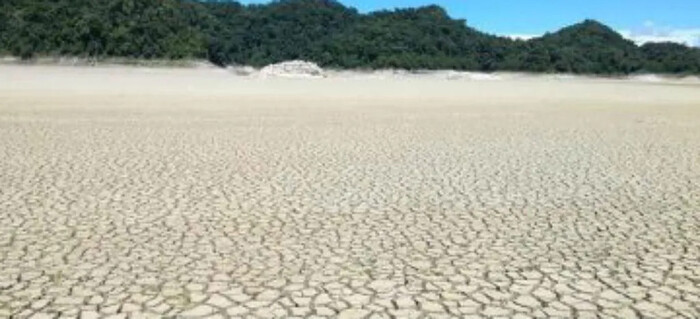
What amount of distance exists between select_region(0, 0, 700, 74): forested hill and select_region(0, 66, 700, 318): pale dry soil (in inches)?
1887

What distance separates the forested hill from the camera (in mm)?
55938

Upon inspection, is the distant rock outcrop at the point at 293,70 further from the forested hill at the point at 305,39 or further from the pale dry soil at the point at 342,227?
the pale dry soil at the point at 342,227

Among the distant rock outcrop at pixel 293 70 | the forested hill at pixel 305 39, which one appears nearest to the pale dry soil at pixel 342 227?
the distant rock outcrop at pixel 293 70

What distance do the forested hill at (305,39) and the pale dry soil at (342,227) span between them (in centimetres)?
4793

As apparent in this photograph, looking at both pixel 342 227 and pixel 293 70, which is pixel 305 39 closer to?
pixel 293 70

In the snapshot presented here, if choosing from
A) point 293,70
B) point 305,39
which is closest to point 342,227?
point 293,70

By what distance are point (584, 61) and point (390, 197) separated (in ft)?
278

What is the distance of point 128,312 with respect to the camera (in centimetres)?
353

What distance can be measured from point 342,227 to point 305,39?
80.3 m

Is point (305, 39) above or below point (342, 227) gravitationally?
above

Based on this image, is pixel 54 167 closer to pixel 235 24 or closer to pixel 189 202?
pixel 189 202

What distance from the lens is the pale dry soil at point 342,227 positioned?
12.4ft

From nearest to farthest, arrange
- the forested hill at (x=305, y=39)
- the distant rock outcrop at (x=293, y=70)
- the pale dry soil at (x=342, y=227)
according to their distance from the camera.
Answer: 1. the pale dry soil at (x=342, y=227)
2. the distant rock outcrop at (x=293, y=70)
3. the forested hill at (x=305, y=39)

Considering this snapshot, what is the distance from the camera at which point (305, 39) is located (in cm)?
8425
